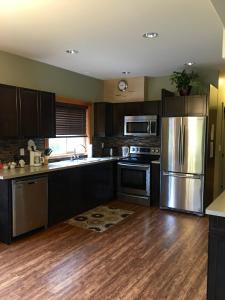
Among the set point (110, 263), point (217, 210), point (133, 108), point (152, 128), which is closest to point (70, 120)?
point (133, 108)

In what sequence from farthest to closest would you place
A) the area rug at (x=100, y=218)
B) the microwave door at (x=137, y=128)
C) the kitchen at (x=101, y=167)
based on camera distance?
the microwave door at (x=137, y=128), the area rug at (x=100, y=218), the kitchen at (x=101, y=167)

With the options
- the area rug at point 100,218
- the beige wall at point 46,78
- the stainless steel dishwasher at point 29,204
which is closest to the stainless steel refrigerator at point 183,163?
the area rug at point 100,218

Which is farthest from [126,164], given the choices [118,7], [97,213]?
[118,7]

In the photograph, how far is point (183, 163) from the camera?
459cm

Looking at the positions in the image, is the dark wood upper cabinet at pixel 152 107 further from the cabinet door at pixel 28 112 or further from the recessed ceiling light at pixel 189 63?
the cabinet door at pixel 28 112

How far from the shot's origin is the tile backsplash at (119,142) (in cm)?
570

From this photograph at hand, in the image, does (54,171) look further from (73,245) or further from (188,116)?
(188,116)

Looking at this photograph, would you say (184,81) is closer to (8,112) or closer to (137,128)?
(137,128)

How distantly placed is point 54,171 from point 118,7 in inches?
94.9

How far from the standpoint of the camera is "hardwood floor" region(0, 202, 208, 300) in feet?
7.89

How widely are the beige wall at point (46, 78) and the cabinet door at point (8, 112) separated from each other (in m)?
0.38

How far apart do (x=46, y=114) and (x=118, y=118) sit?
6.77ft

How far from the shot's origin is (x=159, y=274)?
8.86 ft

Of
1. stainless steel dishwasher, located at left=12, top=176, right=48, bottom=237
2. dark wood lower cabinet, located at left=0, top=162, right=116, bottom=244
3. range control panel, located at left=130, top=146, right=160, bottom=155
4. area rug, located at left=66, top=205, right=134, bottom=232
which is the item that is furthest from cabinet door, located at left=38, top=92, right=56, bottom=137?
range control panel, located at left=130, top=146, right=160, bottom=155
